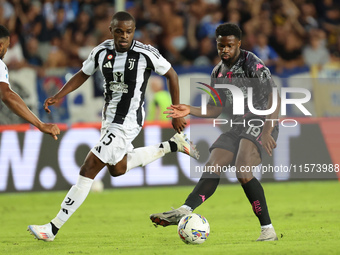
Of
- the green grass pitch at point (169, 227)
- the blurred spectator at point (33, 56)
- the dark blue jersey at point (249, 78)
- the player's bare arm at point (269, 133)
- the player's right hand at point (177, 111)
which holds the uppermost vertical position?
the dark blue jersey at point (249, 78)

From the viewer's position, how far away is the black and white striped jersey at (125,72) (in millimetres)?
7254

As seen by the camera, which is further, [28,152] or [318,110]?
[318,110]

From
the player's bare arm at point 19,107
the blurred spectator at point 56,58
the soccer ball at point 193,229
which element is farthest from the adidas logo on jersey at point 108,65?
the blurred spectator at point 56,58

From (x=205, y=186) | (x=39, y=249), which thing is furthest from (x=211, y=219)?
(x=39, y=249)

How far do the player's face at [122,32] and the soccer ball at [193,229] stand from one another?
75.1 inches

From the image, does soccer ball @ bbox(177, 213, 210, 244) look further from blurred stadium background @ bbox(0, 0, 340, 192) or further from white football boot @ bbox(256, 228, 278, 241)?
blurred stadium background @ bbox(0, 0, 340, 192)

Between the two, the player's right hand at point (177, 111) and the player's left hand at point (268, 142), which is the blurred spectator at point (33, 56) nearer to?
the player's right hand at point (177, 111)

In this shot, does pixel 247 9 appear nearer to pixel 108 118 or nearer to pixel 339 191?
pixel 339 191

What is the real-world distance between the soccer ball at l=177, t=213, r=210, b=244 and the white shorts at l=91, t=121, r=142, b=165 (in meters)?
1.11

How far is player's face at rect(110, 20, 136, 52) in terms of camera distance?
22.9 ft

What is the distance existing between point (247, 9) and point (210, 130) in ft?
15.1

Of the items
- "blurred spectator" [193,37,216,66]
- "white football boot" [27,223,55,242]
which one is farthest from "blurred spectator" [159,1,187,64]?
"white football boot" [27,223,55,242]

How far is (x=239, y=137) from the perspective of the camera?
6.93 meters

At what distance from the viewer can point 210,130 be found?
41.7ft
